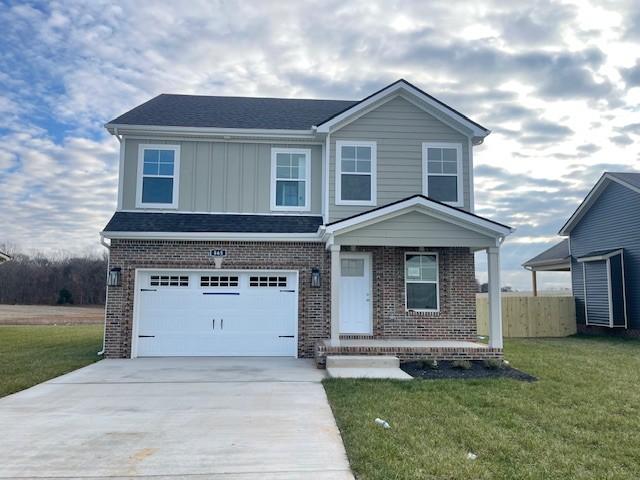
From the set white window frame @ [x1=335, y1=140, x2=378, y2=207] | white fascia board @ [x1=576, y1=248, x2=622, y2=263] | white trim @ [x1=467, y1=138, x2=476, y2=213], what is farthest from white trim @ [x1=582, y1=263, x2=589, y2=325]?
white window frame @ [x1=335, y1=140, x2=378, y2=207]

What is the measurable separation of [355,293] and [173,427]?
6.80m

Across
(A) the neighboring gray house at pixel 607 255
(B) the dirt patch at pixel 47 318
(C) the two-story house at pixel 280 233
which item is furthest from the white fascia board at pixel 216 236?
(B) the dirt patch at pixel 47 318

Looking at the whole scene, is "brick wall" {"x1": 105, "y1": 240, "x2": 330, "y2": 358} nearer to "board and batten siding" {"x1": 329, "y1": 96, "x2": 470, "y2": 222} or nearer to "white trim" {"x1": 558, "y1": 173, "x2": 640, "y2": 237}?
"board and batten siding" {"x1": 329, "y1": 96, "x2": 470, "y2": 222}

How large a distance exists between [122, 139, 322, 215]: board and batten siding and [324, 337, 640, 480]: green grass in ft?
18.6

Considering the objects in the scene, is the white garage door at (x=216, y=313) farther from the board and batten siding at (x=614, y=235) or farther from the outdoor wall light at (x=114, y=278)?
the board and batten siding at (x=614, y=235)

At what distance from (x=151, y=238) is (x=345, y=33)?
265 inches

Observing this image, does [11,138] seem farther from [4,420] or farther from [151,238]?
[4,420]

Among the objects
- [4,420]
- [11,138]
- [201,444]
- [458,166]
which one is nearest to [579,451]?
[201,444]

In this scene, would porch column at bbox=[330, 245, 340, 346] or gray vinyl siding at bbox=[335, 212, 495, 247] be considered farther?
gray vinyl siding at bbox=[335, 212, 495, 247]

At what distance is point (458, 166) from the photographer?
1269 centimetres

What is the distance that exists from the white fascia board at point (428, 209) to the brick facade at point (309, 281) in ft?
5.95

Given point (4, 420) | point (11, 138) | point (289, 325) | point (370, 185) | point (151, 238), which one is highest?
point (11, 138)

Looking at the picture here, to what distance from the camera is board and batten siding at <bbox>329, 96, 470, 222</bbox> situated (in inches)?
490

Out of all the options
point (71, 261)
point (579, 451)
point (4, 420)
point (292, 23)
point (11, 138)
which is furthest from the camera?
point (71, 261)
